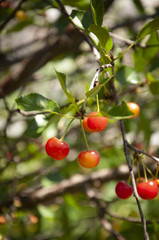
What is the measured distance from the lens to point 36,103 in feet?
2.48

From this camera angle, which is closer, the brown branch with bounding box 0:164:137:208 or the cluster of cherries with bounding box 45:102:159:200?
the cluster of cherries with bounding box 45:102:159:200

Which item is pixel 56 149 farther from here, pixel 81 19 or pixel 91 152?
pixel 81 19

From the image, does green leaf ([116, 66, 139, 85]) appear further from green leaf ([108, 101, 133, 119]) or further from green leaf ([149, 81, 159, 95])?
green leaf ([108, 101, 133, 119])

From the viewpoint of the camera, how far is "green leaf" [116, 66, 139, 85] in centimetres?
106

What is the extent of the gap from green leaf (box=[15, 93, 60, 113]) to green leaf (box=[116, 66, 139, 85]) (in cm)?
40

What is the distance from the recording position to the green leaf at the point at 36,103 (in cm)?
75

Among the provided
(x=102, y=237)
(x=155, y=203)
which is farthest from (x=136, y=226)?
(x=102, y=237)

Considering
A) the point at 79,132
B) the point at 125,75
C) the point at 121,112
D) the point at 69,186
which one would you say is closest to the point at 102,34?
the point at 121,112

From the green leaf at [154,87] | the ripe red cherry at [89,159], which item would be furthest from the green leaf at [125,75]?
the ripe red cherry at [89,159]

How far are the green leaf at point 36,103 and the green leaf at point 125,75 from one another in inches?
15.7

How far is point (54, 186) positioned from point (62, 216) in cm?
25

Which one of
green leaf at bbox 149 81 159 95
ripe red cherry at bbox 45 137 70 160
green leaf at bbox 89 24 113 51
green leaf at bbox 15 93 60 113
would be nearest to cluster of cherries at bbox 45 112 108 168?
ripe red cherry at bbox 45 137 70 160

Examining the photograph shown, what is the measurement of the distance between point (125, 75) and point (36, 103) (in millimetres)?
480

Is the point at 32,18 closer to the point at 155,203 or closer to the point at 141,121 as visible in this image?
the point at 141,121
